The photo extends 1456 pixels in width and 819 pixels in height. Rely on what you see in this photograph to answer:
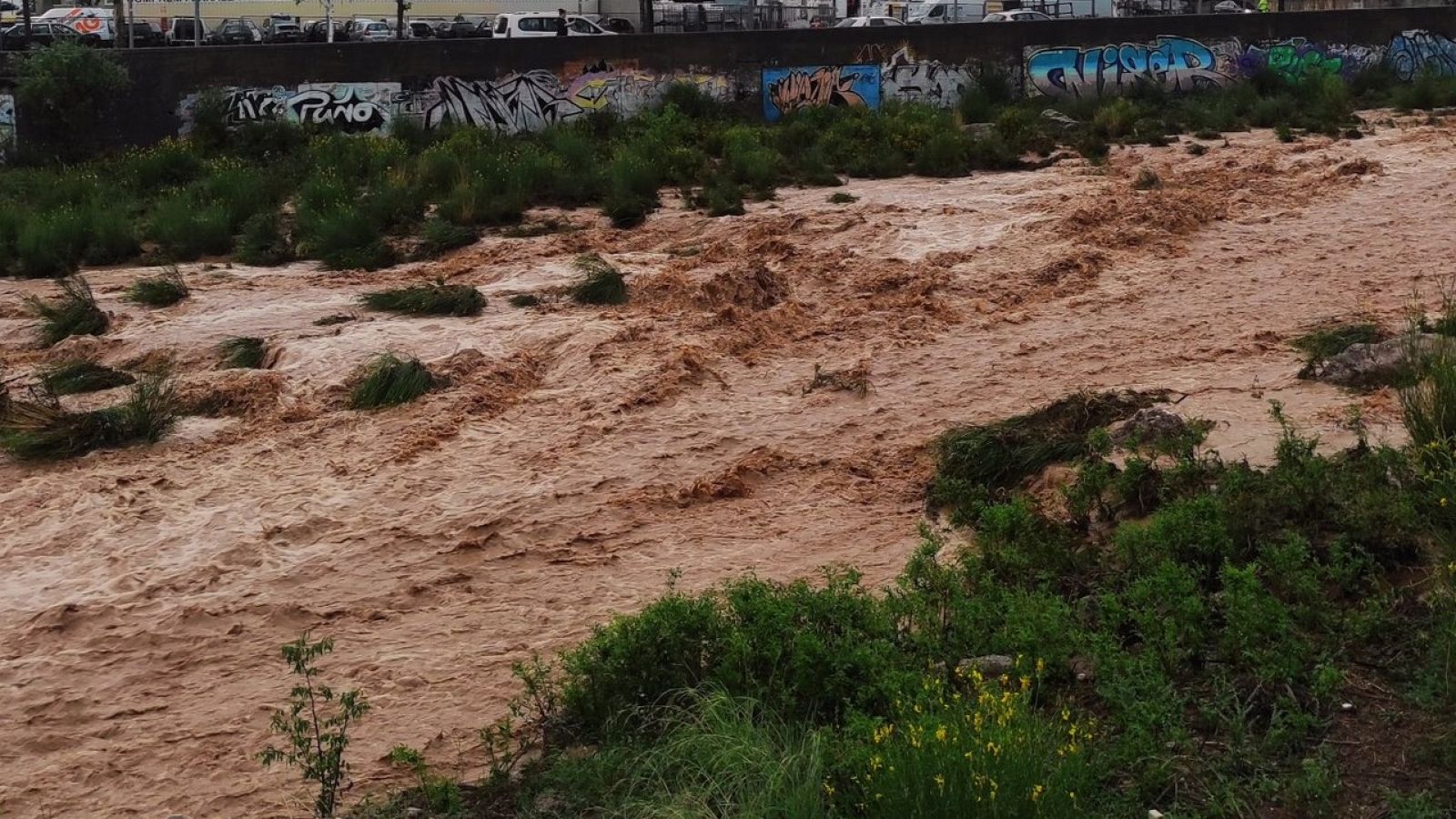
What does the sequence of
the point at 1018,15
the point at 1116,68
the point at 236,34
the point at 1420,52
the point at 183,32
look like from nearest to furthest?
1. the point at 1116,68
2. the point at 1420,52
3. the point at 1018,15
4. the point at 236,34
5. the point at 183,32

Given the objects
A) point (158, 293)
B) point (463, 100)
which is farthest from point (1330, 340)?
point (463, 100)

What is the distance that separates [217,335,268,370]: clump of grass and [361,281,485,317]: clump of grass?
1313 mm

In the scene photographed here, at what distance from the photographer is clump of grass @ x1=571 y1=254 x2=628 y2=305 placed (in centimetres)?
1315

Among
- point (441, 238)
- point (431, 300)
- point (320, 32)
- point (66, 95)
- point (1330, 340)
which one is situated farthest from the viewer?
point (320, 32)

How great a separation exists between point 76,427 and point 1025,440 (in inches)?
249

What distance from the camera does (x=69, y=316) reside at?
13297 mm

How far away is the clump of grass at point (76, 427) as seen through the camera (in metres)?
9.81

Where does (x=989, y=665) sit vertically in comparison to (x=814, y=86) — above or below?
below

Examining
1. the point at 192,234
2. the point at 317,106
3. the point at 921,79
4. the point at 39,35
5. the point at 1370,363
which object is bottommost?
the point at 1370,363

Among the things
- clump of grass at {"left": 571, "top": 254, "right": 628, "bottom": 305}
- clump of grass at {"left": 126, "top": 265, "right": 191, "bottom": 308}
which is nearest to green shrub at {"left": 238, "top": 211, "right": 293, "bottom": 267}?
clump of grass at {"left": 126, "top": 265, "right": 191, "bottom": 308}

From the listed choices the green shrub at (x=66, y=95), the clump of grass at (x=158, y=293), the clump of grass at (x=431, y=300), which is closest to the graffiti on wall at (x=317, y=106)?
the green shrub at (x=66, y=95)

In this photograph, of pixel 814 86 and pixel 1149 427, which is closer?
pixel 1149 427

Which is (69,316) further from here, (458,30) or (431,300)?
(458,30)

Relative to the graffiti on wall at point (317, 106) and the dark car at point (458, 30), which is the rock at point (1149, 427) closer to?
the graffiti on wall at point (317, 106)
